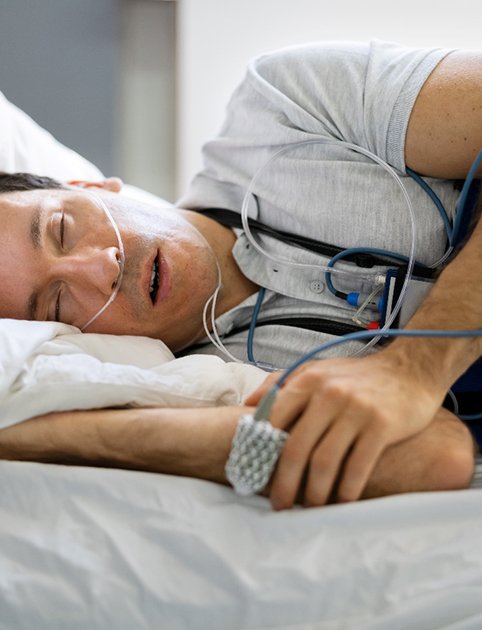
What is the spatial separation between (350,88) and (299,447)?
0.73 meters

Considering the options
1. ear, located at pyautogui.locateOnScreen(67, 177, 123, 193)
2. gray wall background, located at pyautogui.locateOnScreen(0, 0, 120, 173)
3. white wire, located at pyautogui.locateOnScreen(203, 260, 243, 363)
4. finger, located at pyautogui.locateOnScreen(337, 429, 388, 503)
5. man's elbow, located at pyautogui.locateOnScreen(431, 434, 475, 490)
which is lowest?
white wire, located at pyautogui.locateOnScreen(203, 260, 243, 363)

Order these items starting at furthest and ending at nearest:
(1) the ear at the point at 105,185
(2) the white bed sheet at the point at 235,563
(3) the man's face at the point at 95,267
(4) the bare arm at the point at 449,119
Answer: (1) the ear at the point at 105,185
(3) the man's face at the point at 95,267
(4) the bare arm at the point at 449,119
(2) the white bed sheet at the point at 235,563

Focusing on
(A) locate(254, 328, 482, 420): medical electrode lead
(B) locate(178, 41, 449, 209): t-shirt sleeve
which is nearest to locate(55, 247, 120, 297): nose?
(B) locate(178, 41, 449, 209): t-shirt sleeve

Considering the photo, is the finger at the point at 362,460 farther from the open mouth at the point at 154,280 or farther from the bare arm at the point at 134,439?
the open mouth at the point at 154,280

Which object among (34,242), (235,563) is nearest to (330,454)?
(235,563)

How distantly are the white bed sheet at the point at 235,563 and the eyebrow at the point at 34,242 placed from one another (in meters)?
0.48

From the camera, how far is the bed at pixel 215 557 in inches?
29.6

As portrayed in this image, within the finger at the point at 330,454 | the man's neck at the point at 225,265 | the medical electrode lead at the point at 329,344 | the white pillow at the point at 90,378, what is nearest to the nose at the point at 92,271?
the white pillow at the point at 90,378

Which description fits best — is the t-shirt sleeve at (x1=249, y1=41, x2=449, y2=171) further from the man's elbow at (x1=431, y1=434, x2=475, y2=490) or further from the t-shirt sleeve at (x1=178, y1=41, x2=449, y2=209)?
the man's elbow at (x1=431, y1=434, x2=475, y2=490)

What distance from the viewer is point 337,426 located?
792mm

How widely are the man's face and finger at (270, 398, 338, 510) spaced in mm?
544

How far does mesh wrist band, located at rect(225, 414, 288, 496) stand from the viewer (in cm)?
78

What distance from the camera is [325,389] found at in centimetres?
82

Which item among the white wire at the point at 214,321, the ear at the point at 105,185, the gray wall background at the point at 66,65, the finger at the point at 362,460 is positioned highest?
the gray wall background at the point at 66,65
